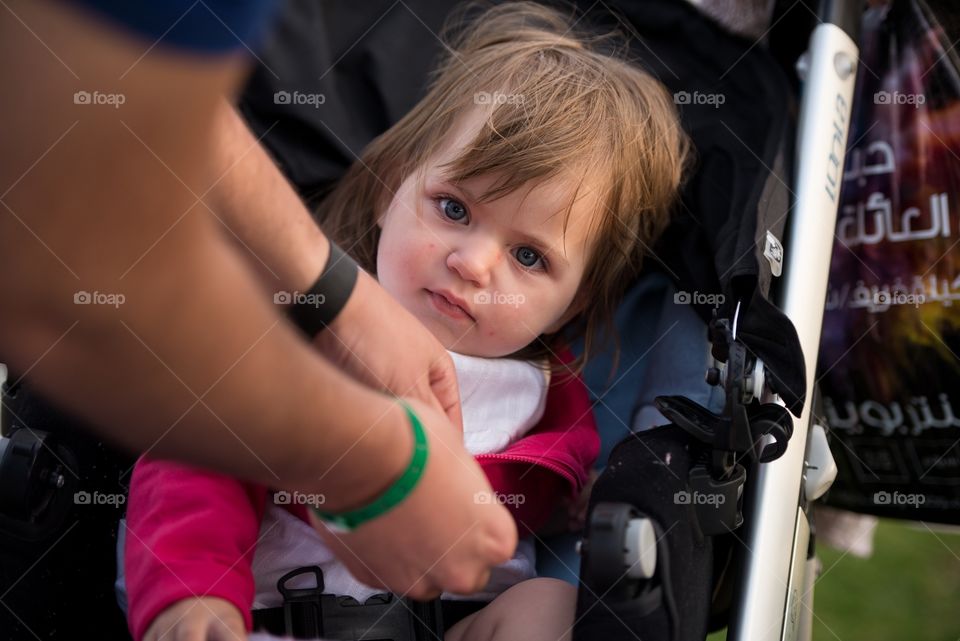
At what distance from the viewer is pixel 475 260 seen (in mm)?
1631

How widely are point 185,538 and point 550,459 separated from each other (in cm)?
60

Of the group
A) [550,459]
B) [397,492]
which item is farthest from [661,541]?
[397,492]

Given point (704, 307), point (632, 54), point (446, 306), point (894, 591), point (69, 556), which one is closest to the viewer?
point (69, 556)

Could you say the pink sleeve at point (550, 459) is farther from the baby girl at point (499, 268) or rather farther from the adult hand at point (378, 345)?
the adult hand at point (378, 345)

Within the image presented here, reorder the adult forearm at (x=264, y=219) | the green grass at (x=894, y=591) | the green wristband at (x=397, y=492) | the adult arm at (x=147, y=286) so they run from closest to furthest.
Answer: the adult arm at (x=147, y=286) < the green wristband at (x=397, y=492) < the adult forearm at (x=264, y=219) < the green grass at (x=894, y=591)

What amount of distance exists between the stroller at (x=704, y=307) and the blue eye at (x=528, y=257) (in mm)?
307

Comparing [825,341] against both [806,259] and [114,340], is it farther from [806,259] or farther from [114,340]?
[114,340]

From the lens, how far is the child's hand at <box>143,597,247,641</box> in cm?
126

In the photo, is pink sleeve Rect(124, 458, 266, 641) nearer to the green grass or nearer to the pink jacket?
the pink jacket

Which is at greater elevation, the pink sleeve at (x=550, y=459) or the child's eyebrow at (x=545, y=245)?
the child's eyebrow at (x=545, y=245)

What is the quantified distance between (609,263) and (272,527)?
0.78 m

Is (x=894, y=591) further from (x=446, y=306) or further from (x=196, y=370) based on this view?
(x=196, y=370)

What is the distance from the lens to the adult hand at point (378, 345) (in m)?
1.28

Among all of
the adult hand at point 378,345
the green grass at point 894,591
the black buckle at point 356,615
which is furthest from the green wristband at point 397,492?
the green grass at point 894,591
